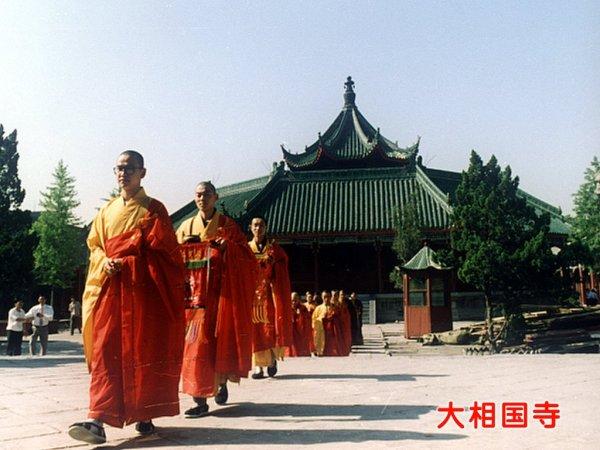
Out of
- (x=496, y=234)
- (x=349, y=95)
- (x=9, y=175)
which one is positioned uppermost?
(x=349, y=95)

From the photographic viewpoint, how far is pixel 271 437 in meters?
3.73

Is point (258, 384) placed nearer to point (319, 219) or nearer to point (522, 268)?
point (522, 268)

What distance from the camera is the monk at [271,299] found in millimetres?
6856

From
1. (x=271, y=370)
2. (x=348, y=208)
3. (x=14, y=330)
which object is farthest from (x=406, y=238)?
(x=271, y=370)

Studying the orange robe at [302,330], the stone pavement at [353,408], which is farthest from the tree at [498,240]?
the stone pavement at [353,408]

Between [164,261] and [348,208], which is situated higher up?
[348,208]

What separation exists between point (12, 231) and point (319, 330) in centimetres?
1010

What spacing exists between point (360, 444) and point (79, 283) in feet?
108

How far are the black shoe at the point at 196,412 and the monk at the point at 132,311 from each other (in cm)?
58

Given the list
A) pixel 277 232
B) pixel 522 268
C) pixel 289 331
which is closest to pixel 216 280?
pixel 289 331

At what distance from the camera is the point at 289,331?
7195mm

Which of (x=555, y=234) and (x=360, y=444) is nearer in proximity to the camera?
(x=360, y=444)

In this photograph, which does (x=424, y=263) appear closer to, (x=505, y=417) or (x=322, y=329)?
(x=322, y=329)

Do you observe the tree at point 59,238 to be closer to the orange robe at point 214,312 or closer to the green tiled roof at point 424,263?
the green tiled roof at point 424,263
